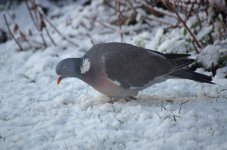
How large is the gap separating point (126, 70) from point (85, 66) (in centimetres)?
46

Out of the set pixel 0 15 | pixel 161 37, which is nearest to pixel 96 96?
pixel 161 37

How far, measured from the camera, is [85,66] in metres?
4.69

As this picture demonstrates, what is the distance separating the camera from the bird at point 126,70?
180 inches

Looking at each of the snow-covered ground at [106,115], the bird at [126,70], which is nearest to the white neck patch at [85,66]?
the bird at [126,70]

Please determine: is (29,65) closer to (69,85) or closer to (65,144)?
(69,85)

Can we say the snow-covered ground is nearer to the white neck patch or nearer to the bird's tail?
the bird's tail

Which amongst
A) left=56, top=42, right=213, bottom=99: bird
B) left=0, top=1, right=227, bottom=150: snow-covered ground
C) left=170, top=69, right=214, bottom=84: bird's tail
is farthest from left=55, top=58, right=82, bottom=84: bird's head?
left=170, top=69, right=214, bottom=84: bird's tail

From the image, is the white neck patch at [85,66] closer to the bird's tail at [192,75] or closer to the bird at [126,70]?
the bird at [126,70]

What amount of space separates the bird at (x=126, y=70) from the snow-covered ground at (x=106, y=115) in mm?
200

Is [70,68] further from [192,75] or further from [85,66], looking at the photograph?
[192,75]

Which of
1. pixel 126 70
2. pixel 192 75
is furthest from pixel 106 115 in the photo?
pixel 192 75

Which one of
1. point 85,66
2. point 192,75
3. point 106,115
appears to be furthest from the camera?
point 85,66

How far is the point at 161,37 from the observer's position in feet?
21.9

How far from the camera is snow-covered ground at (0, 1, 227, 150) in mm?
3770
